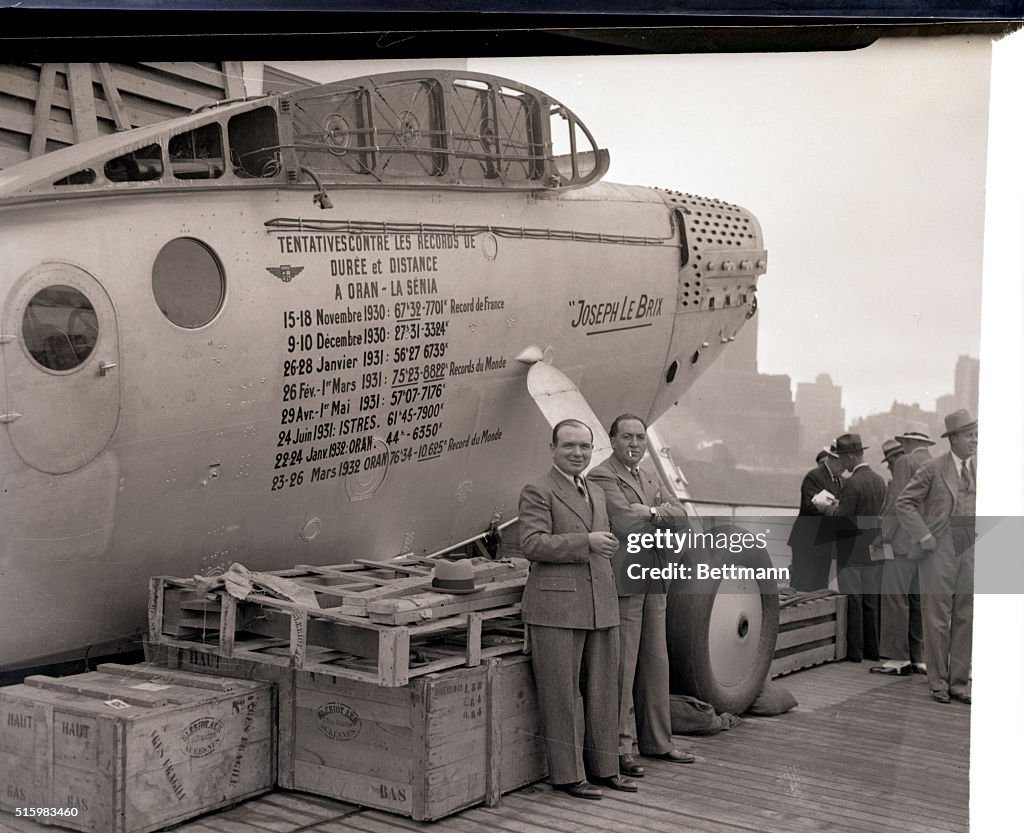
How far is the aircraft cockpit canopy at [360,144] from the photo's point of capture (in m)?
3.83

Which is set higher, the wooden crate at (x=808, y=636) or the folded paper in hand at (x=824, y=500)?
the folded paper in hand at (x=824, y=500)

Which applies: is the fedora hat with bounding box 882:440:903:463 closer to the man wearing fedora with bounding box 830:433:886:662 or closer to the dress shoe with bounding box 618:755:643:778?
the man wearing fedora with bounding box 830:433:886:662

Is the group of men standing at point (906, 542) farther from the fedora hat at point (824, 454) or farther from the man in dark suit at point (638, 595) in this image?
the man in dark suit at point (638, 595)

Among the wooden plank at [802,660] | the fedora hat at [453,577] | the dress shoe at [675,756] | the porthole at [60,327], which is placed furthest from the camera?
the wooden plank at [802,660]

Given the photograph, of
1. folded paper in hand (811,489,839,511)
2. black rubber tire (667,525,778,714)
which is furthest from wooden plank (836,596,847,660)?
folded paper in hand (811,489,839,511)

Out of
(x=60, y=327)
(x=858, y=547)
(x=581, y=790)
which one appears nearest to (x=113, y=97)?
(x=60, y=327)

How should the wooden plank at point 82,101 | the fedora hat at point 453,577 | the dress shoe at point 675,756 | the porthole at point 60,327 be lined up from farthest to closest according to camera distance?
the dress shoe at point 675,756
the fedora hat at point 453,577
the wooden plank at point 82,101
the porthole at point 60,327

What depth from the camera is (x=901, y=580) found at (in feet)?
15.1

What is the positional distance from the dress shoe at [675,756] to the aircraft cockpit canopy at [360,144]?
7.26ft

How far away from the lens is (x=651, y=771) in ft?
14.8

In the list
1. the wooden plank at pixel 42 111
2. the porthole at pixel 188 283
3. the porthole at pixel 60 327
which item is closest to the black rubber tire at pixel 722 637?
the porthole at pixel 188 283

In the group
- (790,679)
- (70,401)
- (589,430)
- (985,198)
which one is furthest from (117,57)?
(790,679)

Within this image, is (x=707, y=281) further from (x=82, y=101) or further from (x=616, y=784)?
(x=82, y=101)

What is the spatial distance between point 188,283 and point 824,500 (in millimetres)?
2323
